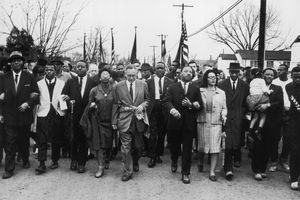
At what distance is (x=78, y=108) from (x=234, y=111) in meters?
3.01

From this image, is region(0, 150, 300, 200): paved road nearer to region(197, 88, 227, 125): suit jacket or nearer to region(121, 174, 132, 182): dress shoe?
region(121, 174, 132, 182): dress shoe

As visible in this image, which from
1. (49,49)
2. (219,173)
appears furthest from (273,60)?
(219,173)

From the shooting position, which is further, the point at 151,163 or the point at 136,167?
the point at 151,163

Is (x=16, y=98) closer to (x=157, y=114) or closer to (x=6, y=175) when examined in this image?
(x=6, y=175)

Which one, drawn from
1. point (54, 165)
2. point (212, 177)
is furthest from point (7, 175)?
point (212, 177)

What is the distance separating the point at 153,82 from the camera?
792 cm

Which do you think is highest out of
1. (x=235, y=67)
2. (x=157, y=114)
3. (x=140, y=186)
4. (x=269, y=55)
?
(x=269, y=55)

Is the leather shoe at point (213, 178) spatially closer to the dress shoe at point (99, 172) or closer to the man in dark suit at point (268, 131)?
the man in dark suit at point (268, 131)

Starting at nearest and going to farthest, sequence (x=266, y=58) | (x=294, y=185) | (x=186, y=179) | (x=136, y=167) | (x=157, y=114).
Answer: (x=294, y=185)
(x=186, y=179)
(x=136, y=167)
(x=157, y=114)
(x=266, y=58)

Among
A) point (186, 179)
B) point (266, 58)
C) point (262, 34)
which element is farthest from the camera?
point (266, 58)

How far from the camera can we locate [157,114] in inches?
309

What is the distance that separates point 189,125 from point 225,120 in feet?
2.24

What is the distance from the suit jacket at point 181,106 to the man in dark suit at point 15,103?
2642 millimetres

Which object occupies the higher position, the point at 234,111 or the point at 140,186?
the point at 234,111
